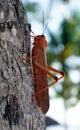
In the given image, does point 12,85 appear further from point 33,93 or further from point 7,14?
point 7,14

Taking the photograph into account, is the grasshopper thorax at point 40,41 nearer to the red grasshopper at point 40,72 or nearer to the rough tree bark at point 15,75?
the red grasshopper at point 40,72

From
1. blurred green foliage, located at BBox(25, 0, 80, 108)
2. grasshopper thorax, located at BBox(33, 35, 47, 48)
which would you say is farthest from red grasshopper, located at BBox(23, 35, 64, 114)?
blurred green foliage, located at BBox(25, 0, 80, 108)

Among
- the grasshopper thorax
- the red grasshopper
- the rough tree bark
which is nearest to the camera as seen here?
the rough tree bark

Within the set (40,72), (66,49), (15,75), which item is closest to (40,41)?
(40,72)

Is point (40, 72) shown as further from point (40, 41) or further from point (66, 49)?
point (66, 49)

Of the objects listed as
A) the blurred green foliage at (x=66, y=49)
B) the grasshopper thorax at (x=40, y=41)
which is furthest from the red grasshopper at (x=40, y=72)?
the blurred green foliage at (x=66, y=49)

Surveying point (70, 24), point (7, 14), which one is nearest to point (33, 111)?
point (7, 14)

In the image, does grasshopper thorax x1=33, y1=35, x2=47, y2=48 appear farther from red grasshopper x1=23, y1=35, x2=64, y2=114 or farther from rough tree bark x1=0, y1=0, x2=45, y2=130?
rough tree bark x1=0, y1=0, x2=45, y2=130
